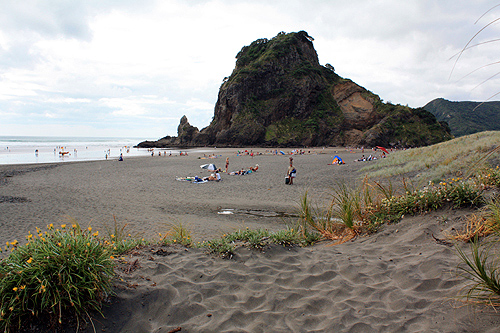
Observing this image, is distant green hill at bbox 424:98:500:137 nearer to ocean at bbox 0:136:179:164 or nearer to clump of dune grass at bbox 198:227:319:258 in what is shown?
ocean at bbox 0:136:179:164

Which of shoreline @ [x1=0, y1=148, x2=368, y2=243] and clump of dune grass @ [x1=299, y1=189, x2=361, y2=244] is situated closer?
clump of dune grass @ [x1=299, y1=189, x2=361, y2=244]

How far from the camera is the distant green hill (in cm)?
7950

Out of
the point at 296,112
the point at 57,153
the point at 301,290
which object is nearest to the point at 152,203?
the point at 301,290

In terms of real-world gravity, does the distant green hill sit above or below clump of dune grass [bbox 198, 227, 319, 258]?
above

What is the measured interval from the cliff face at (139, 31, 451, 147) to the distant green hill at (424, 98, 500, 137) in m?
19.9

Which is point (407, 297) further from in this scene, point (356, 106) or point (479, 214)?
point (356, 106)

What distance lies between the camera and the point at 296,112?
7450 cm

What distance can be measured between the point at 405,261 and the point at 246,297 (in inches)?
81.3

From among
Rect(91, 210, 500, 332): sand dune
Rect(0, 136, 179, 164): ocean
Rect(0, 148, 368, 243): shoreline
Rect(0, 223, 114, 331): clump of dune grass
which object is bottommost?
Rect(0, 148, 368, 243): shoreline

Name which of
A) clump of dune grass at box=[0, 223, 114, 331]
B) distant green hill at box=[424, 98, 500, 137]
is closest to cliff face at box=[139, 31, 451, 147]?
distant green hill at box=[424, 98, 500, 137]

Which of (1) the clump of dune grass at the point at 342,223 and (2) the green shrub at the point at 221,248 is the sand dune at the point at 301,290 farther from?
(1) the clump of dune grass at the point at 342,223

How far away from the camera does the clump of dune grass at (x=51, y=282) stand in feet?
7.59

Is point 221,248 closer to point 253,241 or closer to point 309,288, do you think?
point 253,241

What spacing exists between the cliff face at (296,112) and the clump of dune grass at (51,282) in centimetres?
6569
